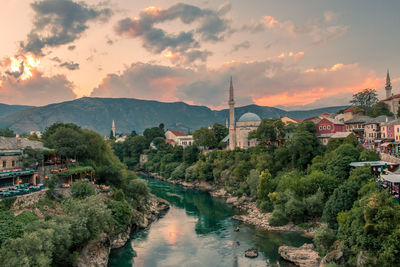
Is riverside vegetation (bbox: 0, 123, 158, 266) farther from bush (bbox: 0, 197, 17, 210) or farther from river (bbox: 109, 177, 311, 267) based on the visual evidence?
river (bbox: 109, 177, 311, 267)

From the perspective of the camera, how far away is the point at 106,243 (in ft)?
93.4

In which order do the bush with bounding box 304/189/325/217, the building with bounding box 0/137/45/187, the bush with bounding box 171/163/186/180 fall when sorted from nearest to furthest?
the building with bounding box 0/137/45/187, the bush with bounding box 304/189/325/217, the bush with bounding box 171/163/186/180

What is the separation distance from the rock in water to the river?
1.27ft

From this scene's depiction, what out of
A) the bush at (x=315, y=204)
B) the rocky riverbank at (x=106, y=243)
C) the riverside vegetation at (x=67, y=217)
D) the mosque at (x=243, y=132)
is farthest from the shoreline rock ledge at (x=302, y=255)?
the mosque at (x=243, y=132)

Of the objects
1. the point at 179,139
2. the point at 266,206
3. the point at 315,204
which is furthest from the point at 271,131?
the point at 179,139

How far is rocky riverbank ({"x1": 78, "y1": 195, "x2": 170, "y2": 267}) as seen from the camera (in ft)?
82.9

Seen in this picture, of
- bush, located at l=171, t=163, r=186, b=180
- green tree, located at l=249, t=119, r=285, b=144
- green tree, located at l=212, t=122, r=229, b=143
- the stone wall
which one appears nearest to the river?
the stone wall

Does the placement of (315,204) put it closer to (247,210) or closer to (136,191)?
(247,210)

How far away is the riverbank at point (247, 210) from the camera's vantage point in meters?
34.9

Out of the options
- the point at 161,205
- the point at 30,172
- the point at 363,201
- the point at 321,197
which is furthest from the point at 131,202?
the point at 363,201

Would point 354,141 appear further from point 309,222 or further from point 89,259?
point 89,259

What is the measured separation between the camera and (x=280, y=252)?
28.2 meters

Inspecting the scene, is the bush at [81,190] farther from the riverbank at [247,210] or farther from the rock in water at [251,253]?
the riverbank at [247,210]

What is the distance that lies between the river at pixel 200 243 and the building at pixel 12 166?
39.9 ft
